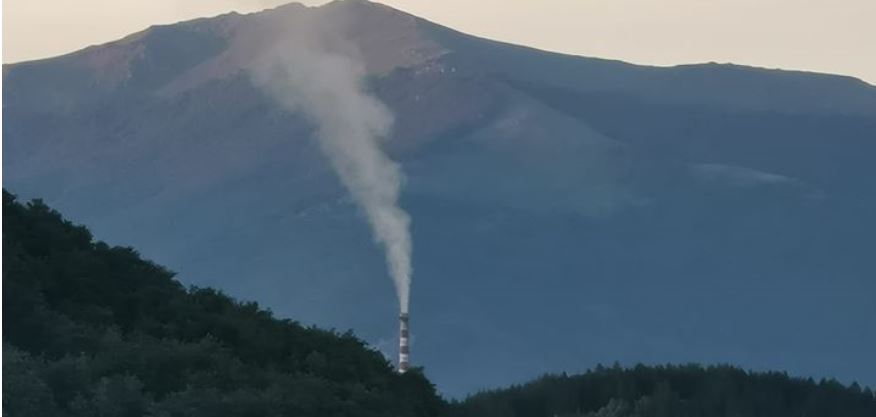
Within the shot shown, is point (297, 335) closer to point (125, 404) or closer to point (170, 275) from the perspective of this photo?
point (170, 275)

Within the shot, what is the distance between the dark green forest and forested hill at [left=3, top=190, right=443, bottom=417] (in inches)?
0.7

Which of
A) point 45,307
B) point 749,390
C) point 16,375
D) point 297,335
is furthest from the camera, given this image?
point 297,335

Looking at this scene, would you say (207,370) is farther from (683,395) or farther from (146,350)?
(683,395)

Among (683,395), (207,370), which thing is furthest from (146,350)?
(683,395)

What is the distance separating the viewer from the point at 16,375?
14523 millimetres

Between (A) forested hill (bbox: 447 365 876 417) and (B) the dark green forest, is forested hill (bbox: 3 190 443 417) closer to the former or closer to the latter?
(B) the dark green forest

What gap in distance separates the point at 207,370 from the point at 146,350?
0.62 meters

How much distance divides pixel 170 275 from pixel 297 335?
56.4 inches

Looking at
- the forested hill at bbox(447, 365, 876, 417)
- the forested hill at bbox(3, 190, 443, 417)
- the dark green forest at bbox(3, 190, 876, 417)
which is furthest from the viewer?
the forested hill at bbox(447, 365, 876, 417)

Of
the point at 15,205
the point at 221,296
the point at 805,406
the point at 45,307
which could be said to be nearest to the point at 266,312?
the point at 221,296

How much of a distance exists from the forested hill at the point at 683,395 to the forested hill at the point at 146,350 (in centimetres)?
99

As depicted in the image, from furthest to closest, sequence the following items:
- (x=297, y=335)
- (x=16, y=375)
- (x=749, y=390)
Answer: (x=297, y=335) → (x=749, y=390) → (x=16, y=375)

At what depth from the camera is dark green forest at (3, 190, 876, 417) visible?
15.3 meters

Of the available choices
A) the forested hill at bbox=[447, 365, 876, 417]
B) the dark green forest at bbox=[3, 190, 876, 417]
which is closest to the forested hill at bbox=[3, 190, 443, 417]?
the dark green forest at bbox=[3, 190, 876, 417]
